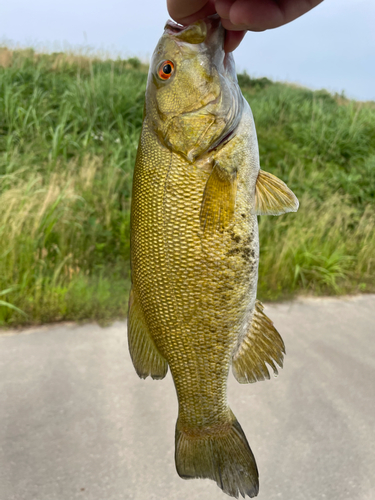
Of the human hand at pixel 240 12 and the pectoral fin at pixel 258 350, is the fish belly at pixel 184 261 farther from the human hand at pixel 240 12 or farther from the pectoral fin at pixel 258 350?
the human hand at pixel 240 12

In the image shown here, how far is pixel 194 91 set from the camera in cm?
101

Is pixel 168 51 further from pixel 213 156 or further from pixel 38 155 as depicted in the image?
pixel 38 155

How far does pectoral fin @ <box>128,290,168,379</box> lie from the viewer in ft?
3.31

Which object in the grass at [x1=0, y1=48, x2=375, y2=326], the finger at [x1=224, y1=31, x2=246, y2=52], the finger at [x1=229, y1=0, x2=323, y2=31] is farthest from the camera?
the grass at [x1=0, y1=48, x2=375, y2=326]

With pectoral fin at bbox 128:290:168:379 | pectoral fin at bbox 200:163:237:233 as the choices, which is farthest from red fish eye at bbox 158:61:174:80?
Answer: pectoral fin at bbox 128:290:168:379

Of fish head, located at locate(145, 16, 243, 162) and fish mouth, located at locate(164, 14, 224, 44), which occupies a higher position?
fish mouth, located at locate(164, 14, 224, 44)

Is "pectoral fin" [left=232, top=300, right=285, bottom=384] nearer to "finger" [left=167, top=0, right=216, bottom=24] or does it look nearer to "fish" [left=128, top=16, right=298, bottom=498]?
"fish" [left=128, top=16, right=298, bottom=498]

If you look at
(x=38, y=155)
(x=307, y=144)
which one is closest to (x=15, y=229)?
(x=38, y=155)

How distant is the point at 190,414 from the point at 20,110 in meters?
5.96

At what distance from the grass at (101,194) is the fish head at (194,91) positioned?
3.02m

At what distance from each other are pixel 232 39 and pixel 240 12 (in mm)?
152

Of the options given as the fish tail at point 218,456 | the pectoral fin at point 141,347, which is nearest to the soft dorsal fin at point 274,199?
the pectoral fin at point 141,347

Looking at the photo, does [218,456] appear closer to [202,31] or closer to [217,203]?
[217,203]

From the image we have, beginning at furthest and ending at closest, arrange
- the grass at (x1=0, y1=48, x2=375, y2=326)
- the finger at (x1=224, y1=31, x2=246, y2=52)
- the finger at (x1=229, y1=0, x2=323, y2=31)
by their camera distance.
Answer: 1. the grass at (x1=0, y1=48, x2=375, y2=326)
2. the finger at (x1=224, y1=31, x2=246, y2=52)
3. the finger at (x1=229, y1=0, x2=323, y2=31)
